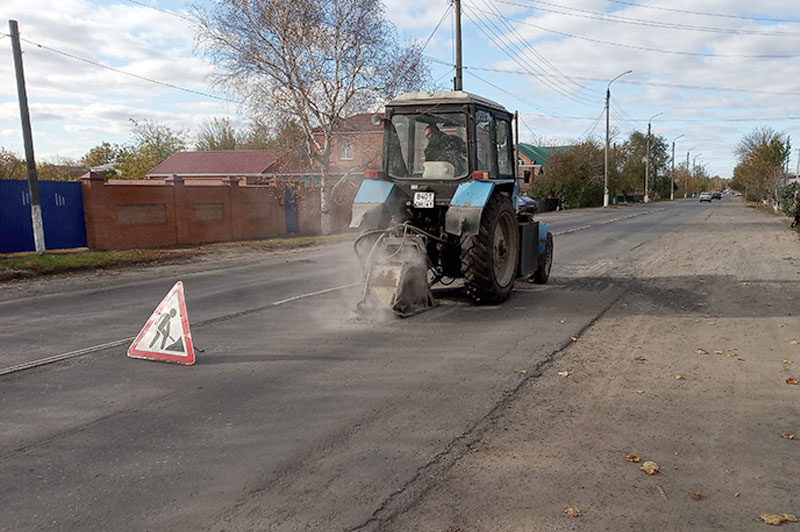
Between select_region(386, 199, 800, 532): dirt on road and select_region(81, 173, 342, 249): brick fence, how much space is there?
603 inches

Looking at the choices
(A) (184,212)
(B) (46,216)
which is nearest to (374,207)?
(B) (46,216)

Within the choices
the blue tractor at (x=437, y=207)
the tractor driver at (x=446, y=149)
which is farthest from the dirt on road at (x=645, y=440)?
the tractor driver at (x=446, y=149)

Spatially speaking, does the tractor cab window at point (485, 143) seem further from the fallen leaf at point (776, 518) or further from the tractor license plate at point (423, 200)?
the fallen leaf at point (776, 518)

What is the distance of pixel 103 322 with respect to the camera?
7.84 meters

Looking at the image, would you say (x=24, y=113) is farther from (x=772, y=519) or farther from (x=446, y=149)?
(x=772, y=519)

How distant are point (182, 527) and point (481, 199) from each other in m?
5.88

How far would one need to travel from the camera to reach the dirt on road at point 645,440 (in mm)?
3160

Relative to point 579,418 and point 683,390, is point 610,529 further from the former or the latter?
→ point 683,390

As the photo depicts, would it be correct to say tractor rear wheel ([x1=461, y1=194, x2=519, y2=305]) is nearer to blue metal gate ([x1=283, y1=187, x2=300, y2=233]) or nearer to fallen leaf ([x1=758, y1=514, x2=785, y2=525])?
fallen leaf ([x1=758, y1=514, x2=785, y2=525])

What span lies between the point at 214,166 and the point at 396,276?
151 feet

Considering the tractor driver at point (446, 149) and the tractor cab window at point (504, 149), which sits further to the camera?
the tractor cab window at point (504, 149)

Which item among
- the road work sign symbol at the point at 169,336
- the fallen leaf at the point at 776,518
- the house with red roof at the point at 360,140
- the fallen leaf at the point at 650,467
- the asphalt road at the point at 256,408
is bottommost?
the fallen leaf at the point at 776,518

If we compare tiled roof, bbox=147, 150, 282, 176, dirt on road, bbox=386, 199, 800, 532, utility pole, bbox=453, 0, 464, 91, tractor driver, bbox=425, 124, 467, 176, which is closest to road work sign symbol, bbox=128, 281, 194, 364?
dirt on road, bbox=386, 199, 800, 532

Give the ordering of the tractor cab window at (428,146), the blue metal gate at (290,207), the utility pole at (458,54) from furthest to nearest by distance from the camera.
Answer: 1. the blue metal gate at (290,207)
2. the utility pole at (458,54)
3. the tractor cab window at (428,146)
